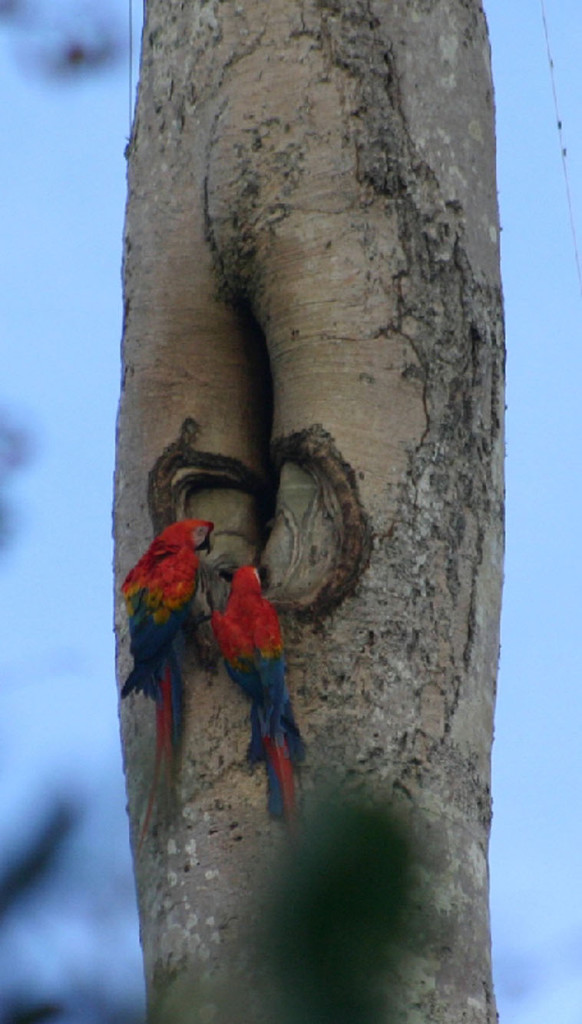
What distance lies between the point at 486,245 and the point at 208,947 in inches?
46.1

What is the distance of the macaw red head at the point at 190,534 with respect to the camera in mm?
2127

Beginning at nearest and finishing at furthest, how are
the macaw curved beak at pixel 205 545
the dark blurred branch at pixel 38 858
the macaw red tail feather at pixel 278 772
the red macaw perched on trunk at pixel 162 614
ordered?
the dark blurred branch at pixel 38 858 < the macaw red tail feather at pixel 278 772 < the red macaw perched on trunk at pixel 162 614 < the macaw curved beak at pixel 205 545

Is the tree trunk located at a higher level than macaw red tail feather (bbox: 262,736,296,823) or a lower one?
higher

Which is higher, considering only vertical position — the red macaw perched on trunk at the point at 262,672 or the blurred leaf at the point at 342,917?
the red macaw perched on trunk at the point at 262,672

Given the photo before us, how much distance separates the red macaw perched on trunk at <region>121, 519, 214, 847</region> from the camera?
204cm

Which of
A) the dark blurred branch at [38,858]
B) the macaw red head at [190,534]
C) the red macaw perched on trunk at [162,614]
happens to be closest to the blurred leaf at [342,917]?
the dark blurred branch at [38,858]

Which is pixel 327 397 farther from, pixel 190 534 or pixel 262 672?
pixel 262 672

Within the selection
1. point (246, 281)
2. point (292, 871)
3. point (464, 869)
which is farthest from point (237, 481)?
point (292, 871)

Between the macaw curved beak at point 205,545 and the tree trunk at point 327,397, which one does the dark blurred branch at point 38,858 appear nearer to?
the tree trunk at point 327,397

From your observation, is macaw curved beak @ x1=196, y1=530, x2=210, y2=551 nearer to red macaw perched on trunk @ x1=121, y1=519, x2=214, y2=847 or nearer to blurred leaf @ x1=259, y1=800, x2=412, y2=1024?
red macaw perched on trunk @ x1=121, y1=519, x2=214, y2=847

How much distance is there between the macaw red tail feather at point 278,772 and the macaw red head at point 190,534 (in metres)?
0.34

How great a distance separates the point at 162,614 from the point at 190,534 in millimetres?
133

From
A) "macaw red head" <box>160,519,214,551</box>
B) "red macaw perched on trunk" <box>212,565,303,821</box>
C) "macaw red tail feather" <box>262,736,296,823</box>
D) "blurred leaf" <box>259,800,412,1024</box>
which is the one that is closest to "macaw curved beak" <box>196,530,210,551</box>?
"macaw red head" <box>160,519,214,551</box>

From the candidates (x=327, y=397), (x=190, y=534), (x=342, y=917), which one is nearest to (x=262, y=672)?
(x=190, y=534)
